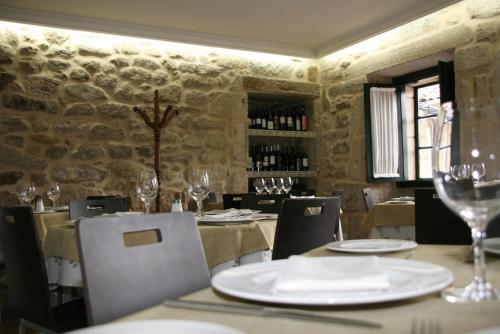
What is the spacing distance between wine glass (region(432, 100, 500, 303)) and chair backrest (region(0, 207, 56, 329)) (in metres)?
1.48

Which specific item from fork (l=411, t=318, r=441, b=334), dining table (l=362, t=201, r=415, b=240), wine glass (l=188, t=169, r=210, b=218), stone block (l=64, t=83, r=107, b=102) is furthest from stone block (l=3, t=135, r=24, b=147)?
fork (l=411, t=318, r=441, b=334)

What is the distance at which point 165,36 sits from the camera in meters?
5.59

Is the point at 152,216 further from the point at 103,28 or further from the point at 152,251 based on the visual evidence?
the point at 103,28

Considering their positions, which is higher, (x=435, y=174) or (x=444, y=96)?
(x=444, y=96)

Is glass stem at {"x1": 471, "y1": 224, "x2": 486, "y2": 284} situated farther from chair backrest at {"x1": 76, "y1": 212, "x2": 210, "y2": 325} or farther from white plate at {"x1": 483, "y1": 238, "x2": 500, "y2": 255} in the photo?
chair backrest at {"x1": 76, "y1": 212, "x2": 210, "y2": 325}

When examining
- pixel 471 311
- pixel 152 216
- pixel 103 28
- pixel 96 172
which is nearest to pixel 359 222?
pixel 96 172

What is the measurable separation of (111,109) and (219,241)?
3.81 m

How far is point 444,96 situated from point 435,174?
4436 mm

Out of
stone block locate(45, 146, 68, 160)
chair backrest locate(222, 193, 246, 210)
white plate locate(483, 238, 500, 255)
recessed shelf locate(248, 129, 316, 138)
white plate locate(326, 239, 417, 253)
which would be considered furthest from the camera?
recessed shelf locate(248, 129, 316, 138)

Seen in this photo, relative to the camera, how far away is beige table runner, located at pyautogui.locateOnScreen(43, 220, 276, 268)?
76.2 inches

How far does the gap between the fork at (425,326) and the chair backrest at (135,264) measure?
1.93ft

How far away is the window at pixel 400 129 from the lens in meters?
5.67

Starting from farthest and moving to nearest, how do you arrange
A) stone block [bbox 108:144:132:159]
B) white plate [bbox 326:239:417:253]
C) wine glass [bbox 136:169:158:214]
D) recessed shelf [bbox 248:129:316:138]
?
recessed shelf [bbox 248:129:316:138]
stone block [bbox 108:144:132:159]
wine glass [bbox 136:169:158:214]
white plate [bbox 326:239:417:253]

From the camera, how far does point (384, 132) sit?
18.8ft
